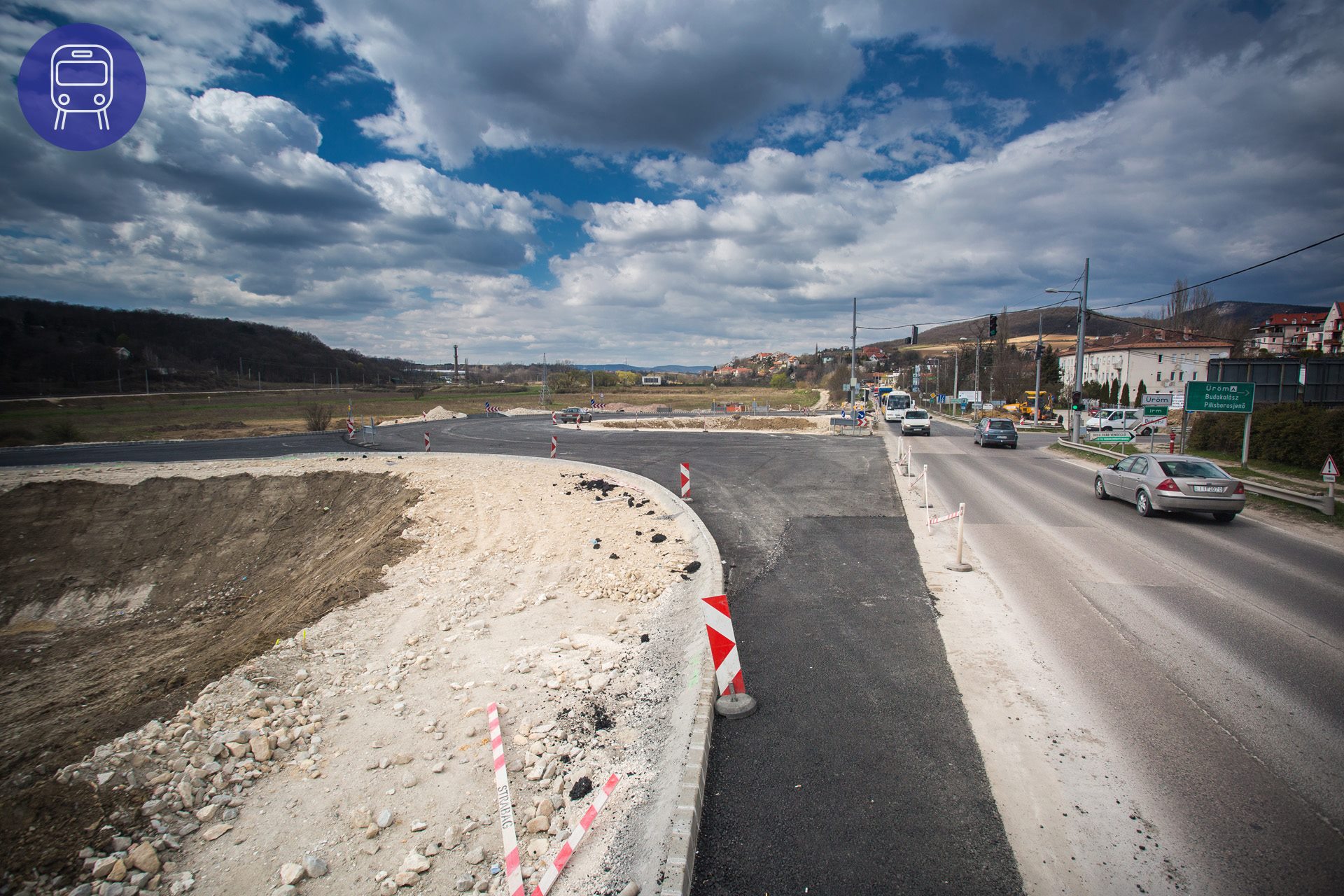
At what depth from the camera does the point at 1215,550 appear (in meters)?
9.92

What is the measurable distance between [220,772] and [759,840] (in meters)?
4.70

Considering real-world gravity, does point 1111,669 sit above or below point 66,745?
above

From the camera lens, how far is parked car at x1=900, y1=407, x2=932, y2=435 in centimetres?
3625

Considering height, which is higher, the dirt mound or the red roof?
the red roof

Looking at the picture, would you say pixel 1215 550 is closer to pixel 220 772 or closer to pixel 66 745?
pixel 220 772

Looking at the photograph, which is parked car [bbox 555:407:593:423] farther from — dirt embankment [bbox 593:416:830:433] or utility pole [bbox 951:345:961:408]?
utility pole [bbox 951:345:961:408]

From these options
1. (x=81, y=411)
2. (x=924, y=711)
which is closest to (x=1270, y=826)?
(x=924, y=711)

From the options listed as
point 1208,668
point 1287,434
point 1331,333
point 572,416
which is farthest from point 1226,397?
point 1331,333

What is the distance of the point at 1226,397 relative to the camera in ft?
60.8

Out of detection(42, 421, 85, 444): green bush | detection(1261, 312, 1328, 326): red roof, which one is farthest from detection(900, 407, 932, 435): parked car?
detection(1261, 312, 1328, 326): red roof

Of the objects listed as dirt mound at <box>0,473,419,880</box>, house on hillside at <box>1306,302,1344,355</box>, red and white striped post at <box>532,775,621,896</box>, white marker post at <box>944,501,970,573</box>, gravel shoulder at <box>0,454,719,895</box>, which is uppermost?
house on hillside at <box>1306,302,1344,355</box>

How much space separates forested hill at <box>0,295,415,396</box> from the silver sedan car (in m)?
94.4

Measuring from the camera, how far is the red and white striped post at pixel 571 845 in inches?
134

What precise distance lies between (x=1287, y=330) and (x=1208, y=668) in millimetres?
150468
